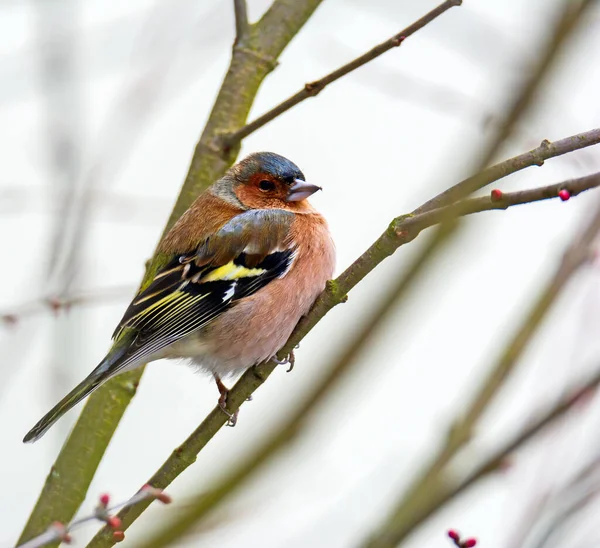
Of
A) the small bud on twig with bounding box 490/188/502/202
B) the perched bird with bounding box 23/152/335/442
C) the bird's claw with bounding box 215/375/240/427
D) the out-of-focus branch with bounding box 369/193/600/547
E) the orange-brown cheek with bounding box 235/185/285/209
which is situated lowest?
the out-of-focus branch with bounding box 369/193/600/547

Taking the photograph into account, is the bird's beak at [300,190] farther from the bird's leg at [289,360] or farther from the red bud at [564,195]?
the red bud at [564,195]

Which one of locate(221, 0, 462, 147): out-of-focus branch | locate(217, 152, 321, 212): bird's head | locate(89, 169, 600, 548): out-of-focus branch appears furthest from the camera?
locate(217, 152, 321, 212): bird's head

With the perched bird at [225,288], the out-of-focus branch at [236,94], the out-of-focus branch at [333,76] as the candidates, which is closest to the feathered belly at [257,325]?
the perched bird at [225,288]

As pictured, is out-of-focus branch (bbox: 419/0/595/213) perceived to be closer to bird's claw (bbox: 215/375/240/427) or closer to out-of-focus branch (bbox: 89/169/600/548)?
out-of-focus branch (bbox: 89/169/600/548)

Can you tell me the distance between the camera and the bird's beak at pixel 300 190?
511 cm

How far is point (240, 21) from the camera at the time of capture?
4707 mm

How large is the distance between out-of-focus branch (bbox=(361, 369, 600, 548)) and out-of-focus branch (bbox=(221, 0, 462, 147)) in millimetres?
1619

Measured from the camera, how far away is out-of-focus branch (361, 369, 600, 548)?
2.45m

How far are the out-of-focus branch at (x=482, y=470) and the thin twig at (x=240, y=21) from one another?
2.86 meters

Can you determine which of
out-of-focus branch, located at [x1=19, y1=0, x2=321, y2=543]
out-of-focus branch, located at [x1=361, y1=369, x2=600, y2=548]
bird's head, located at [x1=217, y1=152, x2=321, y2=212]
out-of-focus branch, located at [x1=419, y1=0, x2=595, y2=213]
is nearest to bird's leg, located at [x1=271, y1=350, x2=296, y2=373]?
out-of-focus branch, located at [x1=19, y1=0, x2=321, y2=543]

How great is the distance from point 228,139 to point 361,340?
2.16 m

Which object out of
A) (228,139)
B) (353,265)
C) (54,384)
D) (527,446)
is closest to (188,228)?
(228,139)

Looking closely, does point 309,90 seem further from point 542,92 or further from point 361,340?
point 361,340

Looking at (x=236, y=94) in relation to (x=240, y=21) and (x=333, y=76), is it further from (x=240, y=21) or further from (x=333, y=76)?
(x=333, y=76)
